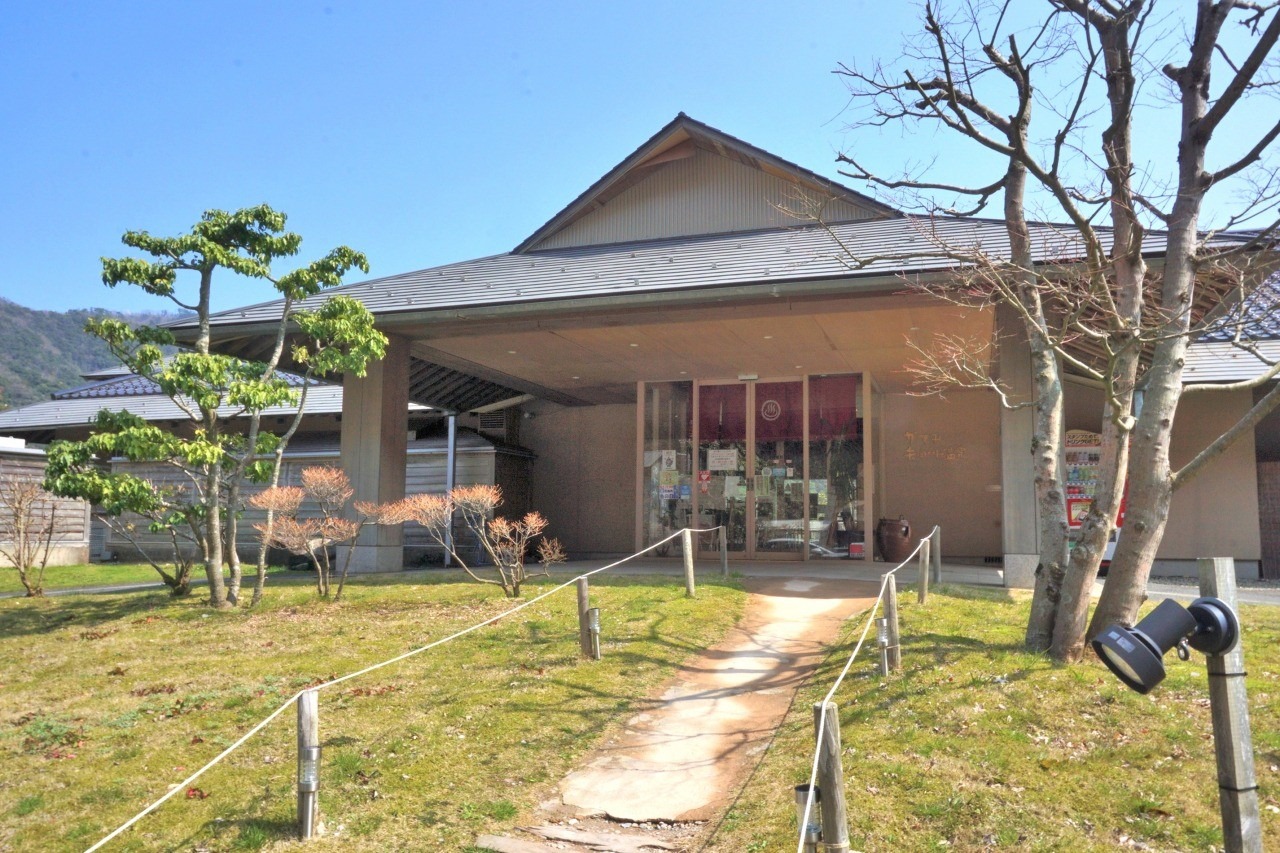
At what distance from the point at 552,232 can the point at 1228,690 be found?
53.2 feet

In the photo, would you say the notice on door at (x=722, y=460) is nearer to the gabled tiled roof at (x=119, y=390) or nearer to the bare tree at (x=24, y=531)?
the bare tree at (x=24, y=531)

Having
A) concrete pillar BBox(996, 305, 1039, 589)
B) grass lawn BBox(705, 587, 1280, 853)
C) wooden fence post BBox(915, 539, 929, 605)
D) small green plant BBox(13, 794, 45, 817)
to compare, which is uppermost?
concrete pillar BBox(996, 305, 1039, 589)

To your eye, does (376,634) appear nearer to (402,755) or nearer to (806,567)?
(402,755)

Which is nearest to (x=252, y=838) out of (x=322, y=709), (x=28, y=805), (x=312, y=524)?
(x=28, y=805)

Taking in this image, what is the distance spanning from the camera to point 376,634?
10.3 metres

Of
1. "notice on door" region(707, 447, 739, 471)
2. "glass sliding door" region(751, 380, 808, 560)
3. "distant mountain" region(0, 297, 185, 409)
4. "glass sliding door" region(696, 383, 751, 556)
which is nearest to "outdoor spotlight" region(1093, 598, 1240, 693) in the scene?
"glass sliding door" region(751, 380, 808, 560)

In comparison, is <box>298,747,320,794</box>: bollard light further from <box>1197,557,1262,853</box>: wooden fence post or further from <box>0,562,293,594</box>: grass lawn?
<box>0,562,293,594</box>: grass lawn

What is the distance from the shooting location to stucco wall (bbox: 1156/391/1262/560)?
1666 cm

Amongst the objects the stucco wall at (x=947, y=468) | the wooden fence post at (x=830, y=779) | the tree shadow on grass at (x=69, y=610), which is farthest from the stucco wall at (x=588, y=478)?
the wooden fence post at (x=830, y=779)

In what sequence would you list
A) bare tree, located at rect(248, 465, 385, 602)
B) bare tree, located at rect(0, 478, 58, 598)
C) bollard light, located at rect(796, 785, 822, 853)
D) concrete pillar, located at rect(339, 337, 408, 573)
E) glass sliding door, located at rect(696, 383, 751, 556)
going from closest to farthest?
bollard light, located at rect(796, 785, 822, 853) → bare tree, located at rect(248, 465, 385, 602) → bare tree, located at rect(0, 478, 58, 598) → concrete pillar, located at rect(339, 337, 408, 573) → glass sliding door, located at rect(696, 383, 751, 556)

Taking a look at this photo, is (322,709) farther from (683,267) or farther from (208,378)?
(683,267)

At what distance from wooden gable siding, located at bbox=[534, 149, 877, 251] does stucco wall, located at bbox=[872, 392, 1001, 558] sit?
5974 mm

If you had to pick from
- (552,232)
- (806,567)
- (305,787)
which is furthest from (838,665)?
(552,232)

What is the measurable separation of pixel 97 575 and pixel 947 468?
17102 millimetres
